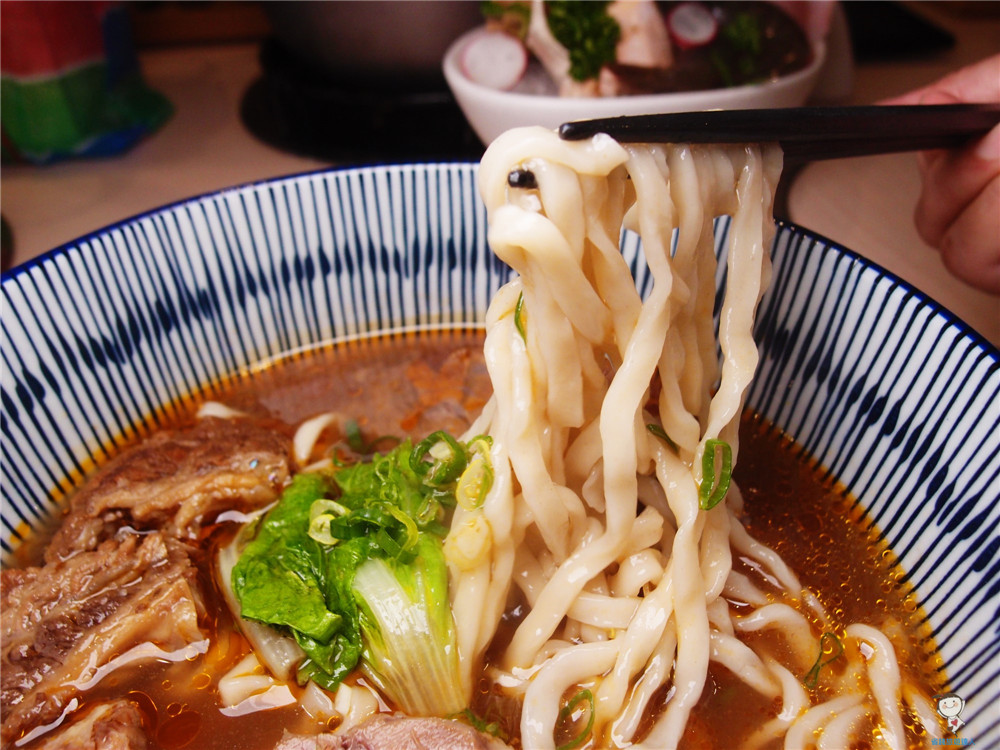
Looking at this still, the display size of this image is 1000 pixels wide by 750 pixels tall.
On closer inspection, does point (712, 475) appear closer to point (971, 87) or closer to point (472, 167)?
point (472, 167)

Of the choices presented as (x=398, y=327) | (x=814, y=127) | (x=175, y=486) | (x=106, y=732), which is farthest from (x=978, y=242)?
(x=106, y=732)

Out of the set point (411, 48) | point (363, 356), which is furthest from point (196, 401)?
point (411, 48)

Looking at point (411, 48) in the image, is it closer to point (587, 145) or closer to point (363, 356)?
point (363, 356)

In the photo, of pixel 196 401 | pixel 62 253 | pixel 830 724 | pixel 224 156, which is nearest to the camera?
pixel 830 724

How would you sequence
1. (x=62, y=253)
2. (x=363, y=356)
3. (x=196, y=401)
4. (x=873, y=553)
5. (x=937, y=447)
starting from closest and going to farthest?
(x=937, y=447)
(x=873, y=553)
(x=62, y=253)
(x=196, y=401)
(x=363, y=356)

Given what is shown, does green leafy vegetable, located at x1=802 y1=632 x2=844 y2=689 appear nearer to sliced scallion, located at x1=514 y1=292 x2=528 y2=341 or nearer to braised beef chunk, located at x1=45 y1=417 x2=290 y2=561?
sliced scallion, located at x1=514 y1=292 x2=528 y2=341

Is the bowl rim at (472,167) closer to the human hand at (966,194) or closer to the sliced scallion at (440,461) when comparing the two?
the human hand at (966,194)

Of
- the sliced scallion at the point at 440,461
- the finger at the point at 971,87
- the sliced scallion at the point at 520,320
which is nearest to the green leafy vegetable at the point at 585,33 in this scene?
the finger at the point at 971,87

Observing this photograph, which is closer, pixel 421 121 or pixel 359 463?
pixel 359 463
